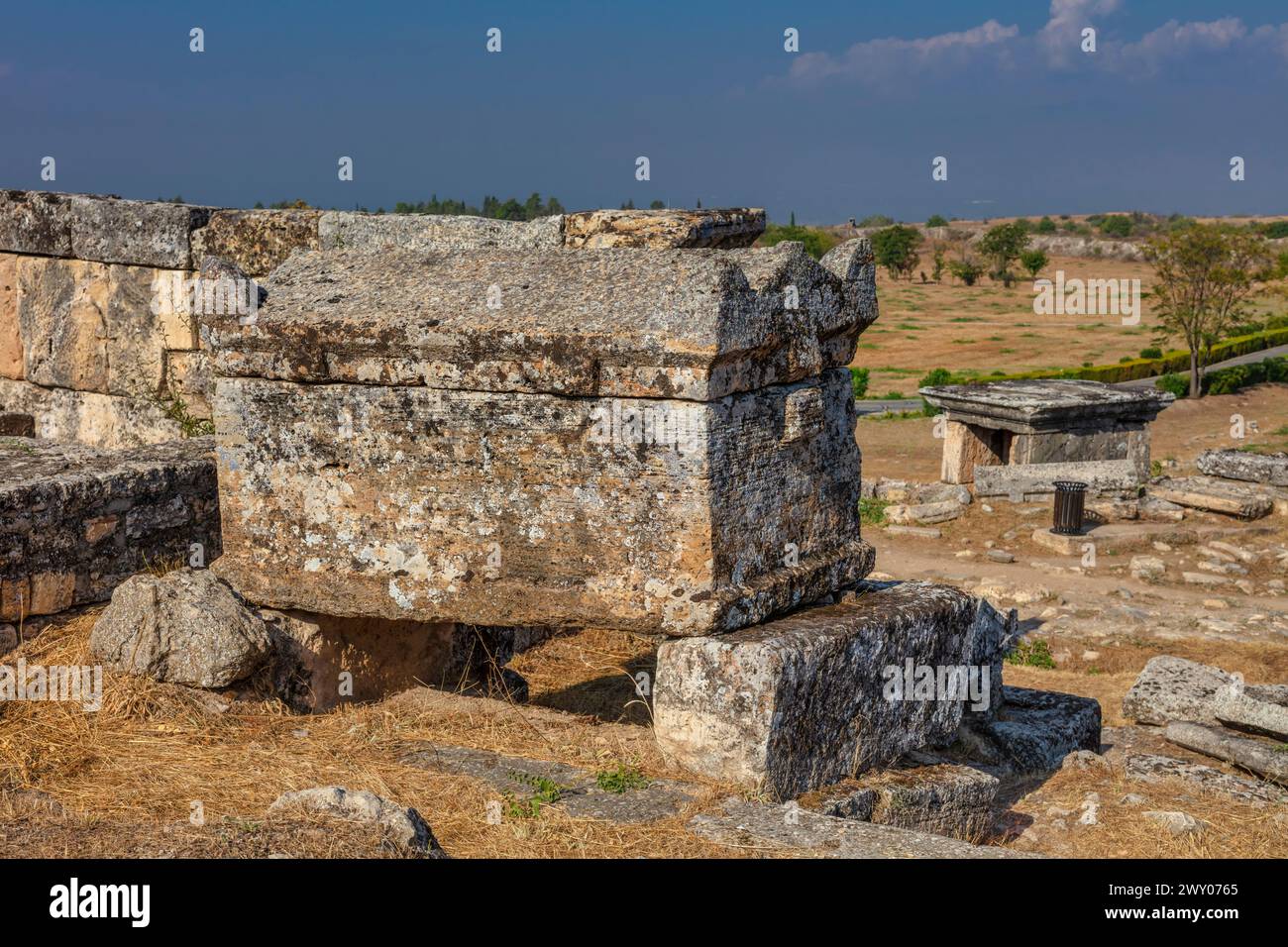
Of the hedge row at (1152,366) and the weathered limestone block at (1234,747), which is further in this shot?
the hedge row at (1152,366)

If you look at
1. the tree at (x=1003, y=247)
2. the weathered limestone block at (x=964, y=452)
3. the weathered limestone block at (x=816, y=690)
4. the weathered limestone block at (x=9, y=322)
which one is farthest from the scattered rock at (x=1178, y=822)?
the tree at (x=1003, y=247)

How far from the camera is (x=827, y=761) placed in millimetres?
4898

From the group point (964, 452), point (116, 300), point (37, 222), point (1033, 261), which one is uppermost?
point (1033, 261)

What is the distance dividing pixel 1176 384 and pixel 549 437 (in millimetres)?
28765

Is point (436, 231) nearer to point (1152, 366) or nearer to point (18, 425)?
point (18, 425)

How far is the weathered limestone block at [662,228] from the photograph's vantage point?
5750mm

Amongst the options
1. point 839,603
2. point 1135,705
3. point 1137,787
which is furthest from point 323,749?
point 1135,705

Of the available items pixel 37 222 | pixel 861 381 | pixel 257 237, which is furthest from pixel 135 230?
pixel 861 381

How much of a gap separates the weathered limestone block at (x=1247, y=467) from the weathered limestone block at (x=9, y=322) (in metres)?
15.2

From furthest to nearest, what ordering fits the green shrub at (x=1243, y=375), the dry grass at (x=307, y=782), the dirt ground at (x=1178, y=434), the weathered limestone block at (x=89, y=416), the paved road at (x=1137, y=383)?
the green shrub at (x=1243, y=375), the paved road at (x=1137, y=383), the dirt ground at (x=1178, y=434), the weathered limestone block at (x=89, y=416), the dry grass at (x=307, y=782)

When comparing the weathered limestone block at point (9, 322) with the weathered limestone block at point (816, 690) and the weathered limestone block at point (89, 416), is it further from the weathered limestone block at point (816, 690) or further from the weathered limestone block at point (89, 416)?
the weathered limestone block at point (816, 690)

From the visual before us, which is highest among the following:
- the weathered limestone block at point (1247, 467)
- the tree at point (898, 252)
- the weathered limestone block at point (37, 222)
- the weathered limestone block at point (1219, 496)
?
the tree at point (898, 252)

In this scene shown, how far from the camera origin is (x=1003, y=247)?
5903 centimetres

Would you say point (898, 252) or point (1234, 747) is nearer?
point (1234, 747)
